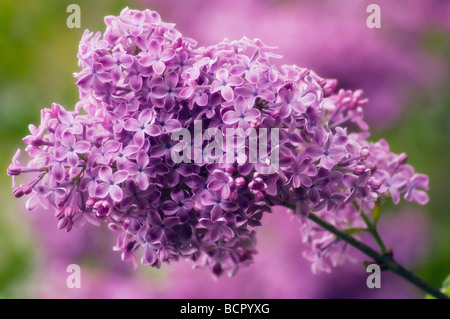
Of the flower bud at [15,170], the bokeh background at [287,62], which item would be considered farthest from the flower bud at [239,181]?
the bokeh background at [287,62]

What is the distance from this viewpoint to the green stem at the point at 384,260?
208 centimetres

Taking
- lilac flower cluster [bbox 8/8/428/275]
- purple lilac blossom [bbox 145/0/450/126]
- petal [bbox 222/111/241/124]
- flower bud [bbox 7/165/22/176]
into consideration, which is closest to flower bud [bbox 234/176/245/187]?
lilac flower cluster [bbox 8/8/428/275]

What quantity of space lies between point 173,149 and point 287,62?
2069 millimetres

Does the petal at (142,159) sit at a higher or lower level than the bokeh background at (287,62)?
lower

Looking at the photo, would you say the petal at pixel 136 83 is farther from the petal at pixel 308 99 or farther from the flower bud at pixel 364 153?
the flower bud at pixel 364 153

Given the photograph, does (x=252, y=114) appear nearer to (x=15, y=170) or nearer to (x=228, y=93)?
(x=228, y=93)

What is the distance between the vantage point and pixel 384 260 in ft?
6.98

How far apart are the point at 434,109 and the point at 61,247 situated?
6.97ft

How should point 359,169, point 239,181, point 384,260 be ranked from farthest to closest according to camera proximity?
point 384,260 < point 359,169 < point 239,181

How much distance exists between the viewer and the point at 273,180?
1.84 meters

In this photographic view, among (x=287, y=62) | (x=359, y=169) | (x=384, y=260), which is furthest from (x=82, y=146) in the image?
(x=287, y=62)

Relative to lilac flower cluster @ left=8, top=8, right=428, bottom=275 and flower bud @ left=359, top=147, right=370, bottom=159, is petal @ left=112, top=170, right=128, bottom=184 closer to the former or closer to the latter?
lilac flower cluster @ left=8, top=8, right=428, bottom=275

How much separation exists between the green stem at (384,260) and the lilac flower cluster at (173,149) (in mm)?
136
